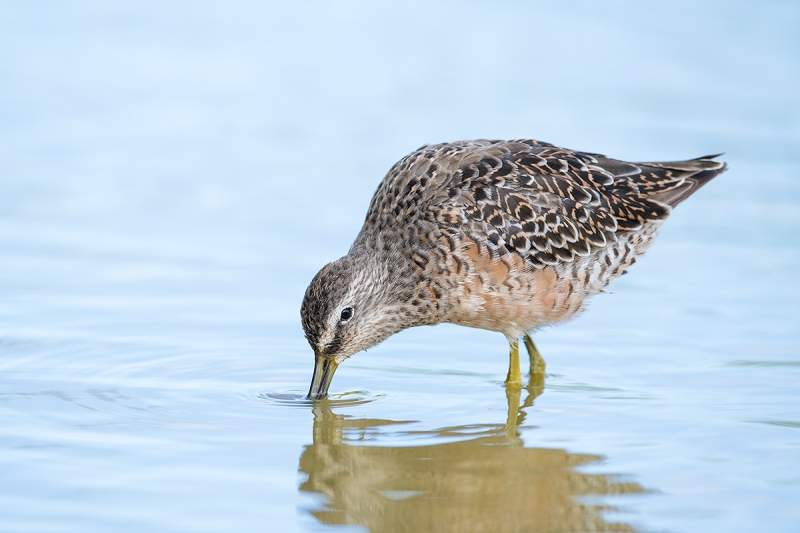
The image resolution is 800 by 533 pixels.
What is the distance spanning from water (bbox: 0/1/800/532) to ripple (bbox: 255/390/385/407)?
24mm

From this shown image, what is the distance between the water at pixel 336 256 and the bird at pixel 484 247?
16.9 inches

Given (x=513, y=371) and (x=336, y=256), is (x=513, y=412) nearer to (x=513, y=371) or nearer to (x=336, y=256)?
(x=513, y=371)

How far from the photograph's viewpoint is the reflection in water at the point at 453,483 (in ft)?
17.3

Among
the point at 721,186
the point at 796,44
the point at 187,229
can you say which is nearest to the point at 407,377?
the point at 187,229

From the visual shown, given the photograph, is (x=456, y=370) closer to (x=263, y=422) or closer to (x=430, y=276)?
(x=430, y=276)

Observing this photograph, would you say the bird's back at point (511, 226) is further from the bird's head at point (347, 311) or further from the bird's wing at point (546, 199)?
the bird's head at point (347, 311)

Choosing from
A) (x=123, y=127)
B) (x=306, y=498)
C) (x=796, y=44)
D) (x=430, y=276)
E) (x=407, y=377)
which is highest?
(x=796, y=44)

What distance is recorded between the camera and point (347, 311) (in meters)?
6.95

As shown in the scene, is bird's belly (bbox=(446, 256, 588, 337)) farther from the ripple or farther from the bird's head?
the ripple

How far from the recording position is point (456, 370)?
754 centimetres

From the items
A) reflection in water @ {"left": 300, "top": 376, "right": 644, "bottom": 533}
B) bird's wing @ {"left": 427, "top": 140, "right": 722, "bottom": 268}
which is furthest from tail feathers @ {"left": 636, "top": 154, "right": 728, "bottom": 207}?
reflection in water @ {"left": 300, "top": 376, "right": 644, "bottom": 533}

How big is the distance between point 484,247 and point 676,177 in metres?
1.82

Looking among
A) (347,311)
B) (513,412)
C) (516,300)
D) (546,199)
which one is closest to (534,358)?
(516,300)

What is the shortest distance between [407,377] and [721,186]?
5.60 metres
